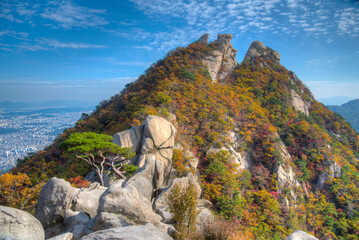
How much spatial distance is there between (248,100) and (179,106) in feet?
53.5

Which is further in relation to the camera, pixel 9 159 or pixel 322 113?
pixel 9 159

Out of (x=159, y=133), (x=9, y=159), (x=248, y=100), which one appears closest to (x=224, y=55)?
(x=248, y=100)

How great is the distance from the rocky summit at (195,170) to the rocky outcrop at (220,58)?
672mm

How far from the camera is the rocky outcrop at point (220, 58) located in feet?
126

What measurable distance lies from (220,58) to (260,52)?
612 inches

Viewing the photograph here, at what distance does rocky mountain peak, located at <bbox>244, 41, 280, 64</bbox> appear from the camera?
48062 mm

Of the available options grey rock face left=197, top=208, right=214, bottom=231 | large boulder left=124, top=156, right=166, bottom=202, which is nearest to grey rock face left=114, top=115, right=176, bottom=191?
large boulder left=124, top=156, right=166, bottom=202

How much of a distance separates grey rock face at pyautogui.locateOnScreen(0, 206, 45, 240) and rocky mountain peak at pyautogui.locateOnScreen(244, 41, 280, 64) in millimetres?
52430

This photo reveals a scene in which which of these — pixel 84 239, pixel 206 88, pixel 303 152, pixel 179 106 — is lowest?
pixel 303 152

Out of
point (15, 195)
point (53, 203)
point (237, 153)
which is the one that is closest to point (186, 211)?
point (53, 203)

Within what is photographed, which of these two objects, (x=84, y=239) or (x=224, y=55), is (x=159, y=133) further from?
(x=224, y=55)

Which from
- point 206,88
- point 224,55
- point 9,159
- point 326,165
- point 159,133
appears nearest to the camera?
point 159,133

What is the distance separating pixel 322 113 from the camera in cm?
4109

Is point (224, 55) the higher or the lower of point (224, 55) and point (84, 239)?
the higher
